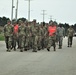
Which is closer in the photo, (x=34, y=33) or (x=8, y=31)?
(x=8, y=31)

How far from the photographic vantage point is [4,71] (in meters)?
14.2

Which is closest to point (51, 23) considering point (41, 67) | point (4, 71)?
point (41, 67)

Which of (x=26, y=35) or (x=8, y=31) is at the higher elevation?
(x=8, y=31)

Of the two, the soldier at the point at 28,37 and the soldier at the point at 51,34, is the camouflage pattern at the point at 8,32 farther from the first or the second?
the soldier at the point at 51,34

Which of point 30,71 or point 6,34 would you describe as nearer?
point 30,71

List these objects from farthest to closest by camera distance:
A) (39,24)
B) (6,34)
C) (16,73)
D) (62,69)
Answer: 1. (39,24)
2. (6,34)
3. (62,69)
4. (16,73)

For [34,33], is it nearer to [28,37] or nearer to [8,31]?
[28,37]

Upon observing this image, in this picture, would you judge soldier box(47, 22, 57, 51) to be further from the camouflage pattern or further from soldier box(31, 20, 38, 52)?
→ the camouflage pattern

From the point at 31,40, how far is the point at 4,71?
1204 centimetres

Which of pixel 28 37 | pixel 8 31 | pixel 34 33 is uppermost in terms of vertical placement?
pixel 8 31

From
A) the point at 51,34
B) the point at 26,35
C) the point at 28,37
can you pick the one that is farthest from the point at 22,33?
the point at 51,34

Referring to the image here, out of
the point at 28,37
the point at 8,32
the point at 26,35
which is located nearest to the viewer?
the point at 8,32

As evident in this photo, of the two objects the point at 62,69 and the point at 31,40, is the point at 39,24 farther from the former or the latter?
the point at 62,69

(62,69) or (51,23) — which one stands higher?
(51,23)
